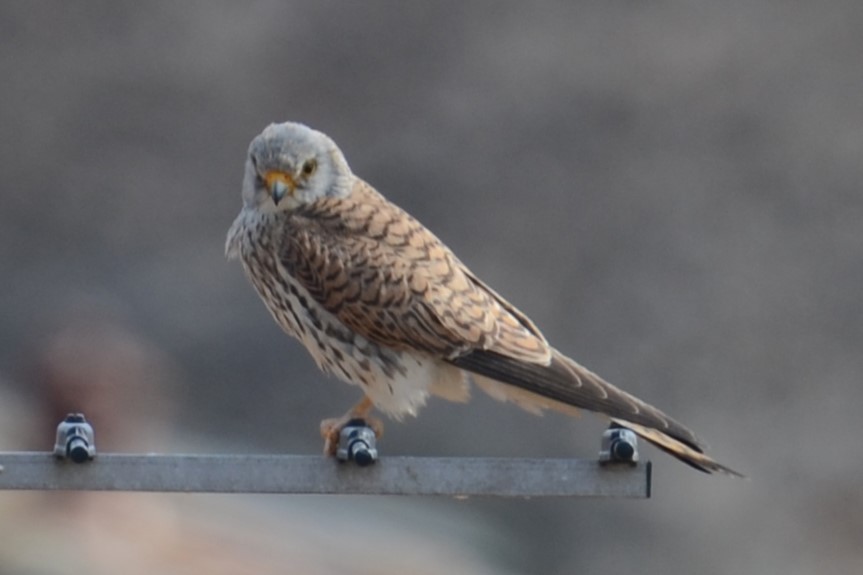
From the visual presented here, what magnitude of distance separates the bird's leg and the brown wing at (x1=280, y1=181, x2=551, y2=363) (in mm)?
176

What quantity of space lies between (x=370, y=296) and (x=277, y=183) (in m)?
0.30

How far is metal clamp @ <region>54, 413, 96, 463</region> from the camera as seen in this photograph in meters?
2.64

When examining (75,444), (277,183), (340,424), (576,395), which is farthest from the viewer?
(277,183)

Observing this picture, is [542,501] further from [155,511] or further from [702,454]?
[702,454]

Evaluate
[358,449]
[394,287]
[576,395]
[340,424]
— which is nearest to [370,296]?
[394,287]

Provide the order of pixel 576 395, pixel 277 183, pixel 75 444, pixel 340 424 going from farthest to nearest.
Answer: pixel 277 183 < pixel 340 424 < pixel 576 395 < pixel 75 444

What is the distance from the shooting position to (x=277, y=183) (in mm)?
3514

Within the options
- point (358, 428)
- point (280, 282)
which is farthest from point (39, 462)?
point (280, 282)

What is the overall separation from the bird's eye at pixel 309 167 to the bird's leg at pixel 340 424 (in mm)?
483

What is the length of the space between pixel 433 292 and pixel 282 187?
375 mm

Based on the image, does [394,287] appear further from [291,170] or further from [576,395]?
[576,395]

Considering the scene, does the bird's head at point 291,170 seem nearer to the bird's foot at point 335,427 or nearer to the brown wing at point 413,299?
the brown wing at point 413,299

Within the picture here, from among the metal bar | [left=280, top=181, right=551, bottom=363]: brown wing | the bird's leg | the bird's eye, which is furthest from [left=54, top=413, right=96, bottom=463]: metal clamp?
the bird's eye

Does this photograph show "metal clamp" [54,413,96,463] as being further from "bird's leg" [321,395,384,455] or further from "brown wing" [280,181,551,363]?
"brown wing" [280,181,551,363]
